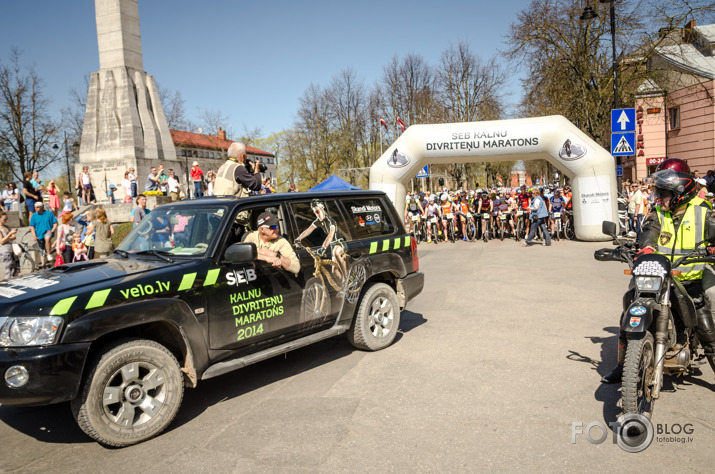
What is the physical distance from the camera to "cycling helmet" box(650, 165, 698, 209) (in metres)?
4.31

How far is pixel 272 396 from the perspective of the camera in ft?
15.8

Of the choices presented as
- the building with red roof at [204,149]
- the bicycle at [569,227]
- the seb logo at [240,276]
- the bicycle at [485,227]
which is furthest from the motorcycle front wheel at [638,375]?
the bicycle at [485,227]

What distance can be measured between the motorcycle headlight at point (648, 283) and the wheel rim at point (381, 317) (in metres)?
2.97

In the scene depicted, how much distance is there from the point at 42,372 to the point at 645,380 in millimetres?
4164

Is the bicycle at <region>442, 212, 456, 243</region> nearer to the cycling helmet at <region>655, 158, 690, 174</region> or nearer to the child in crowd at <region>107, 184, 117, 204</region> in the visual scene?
the child in crowd at <region>107, 184, 117, 204</region>

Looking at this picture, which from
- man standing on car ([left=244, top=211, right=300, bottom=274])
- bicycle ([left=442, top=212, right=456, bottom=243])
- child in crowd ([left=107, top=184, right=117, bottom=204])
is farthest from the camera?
child in crowd ([left=107, top=184, right=117, bottom=204])

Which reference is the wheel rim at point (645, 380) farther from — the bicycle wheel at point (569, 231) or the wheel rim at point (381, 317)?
the bicycle wheel at point (569, 231)

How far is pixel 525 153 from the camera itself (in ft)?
57.3

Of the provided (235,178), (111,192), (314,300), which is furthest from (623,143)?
(111,192)

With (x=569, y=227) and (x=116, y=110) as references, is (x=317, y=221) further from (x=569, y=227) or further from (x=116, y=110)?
(x=116, y=110)

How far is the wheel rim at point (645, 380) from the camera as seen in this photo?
12.2ft

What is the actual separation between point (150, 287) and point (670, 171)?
4.34 meters

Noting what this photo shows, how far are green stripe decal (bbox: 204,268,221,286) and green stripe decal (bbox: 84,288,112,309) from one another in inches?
31.2

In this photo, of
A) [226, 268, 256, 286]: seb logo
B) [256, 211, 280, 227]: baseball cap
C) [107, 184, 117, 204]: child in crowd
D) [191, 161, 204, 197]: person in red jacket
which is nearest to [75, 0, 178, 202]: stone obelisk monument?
[107, 184, 117, 204]: child in crowd
